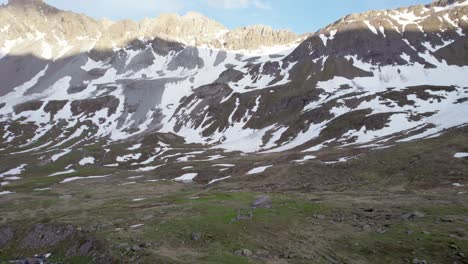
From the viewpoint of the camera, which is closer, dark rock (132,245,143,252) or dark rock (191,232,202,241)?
dark rock (132,245,143,252)

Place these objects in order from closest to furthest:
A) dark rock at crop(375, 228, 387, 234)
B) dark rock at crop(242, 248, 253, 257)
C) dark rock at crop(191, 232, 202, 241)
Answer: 1. dark rock at crop(242, 248, 253, 257)
2. dark rock at crop(375, 228, 387, 234)
3. dark rock at crop(191, 232, 202, 241)

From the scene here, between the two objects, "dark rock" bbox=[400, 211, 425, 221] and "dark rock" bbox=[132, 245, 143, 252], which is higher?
"dark rock" bbox=[132, 245, 143, 252]

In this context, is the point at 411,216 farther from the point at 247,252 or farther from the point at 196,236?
the point at 196,236

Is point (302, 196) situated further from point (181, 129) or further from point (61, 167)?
point (181, 129)

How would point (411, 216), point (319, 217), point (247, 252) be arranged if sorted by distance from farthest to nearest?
point (319, 217) < point (411, 216) < point (247, 252)

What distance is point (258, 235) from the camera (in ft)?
105

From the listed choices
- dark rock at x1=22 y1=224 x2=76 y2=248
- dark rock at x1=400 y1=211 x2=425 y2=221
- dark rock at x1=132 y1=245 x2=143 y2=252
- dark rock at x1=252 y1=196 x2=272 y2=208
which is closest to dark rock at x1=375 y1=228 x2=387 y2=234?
dark rock at x1=400 y1=211 x2=425 y2=221

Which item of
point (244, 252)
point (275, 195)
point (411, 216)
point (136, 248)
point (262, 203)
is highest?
point (136, 248)

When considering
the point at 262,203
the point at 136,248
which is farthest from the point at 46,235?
the point at 262,203

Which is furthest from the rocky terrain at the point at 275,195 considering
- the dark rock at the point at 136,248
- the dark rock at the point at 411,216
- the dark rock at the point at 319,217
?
the dark rock at the point at 136,248

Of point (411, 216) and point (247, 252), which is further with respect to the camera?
point (411, 216)

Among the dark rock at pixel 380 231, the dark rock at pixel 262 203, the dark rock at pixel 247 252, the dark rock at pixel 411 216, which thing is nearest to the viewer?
the dark rock at pixel 247 252

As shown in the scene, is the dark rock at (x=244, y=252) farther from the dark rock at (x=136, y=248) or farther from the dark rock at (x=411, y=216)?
the dark rock at (x=411, y=216)

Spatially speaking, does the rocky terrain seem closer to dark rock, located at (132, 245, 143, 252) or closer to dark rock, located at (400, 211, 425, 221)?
dark rock, located at (400, 211, 425, 221)
